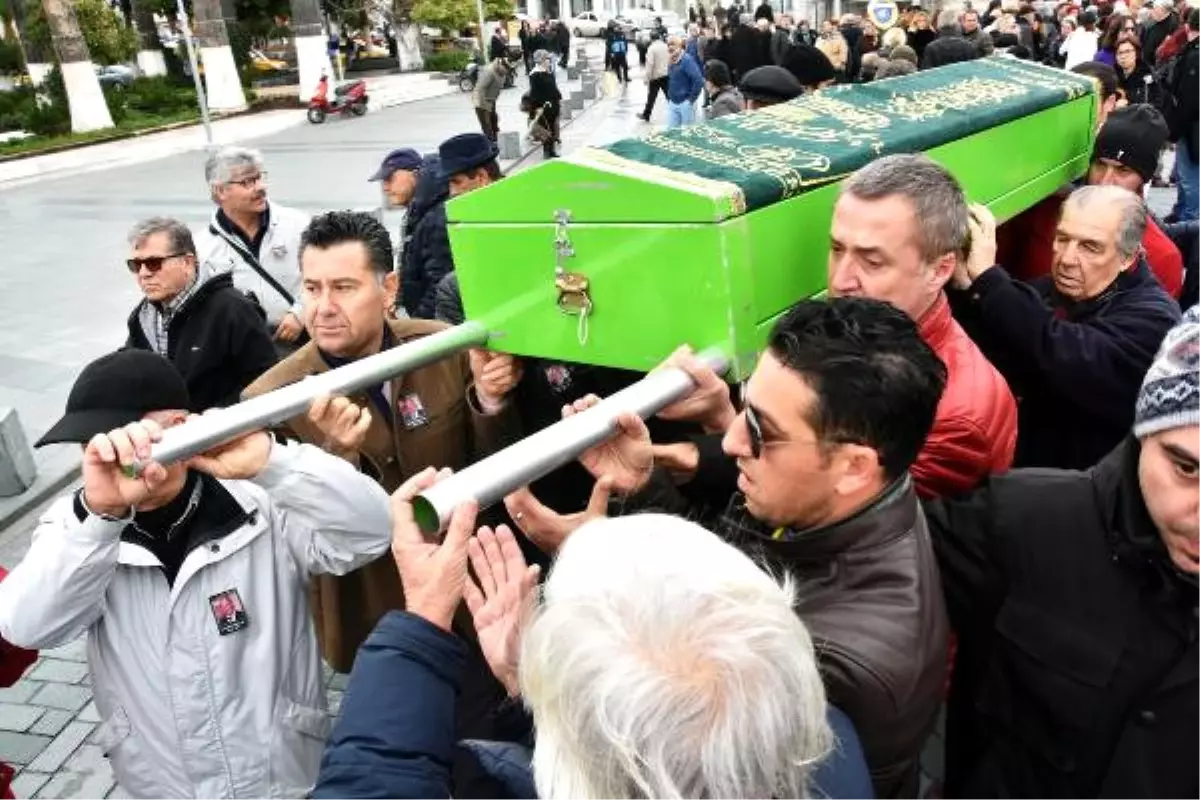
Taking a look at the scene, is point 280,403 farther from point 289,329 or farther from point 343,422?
point 289,329

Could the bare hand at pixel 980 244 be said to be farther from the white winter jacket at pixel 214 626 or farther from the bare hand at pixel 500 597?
the white winter jacket at pixel 214 626

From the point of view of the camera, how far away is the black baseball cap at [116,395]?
200cm

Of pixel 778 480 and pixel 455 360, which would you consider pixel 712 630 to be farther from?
pixel 455 360

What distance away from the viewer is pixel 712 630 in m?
1.03

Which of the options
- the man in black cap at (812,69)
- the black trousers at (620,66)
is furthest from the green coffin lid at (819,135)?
the black trousers at (620,66)

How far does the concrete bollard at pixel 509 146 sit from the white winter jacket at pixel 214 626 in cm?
1201

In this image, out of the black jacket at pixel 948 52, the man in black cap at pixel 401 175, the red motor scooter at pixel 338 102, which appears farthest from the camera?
the red motor scooter at pixel 338 102

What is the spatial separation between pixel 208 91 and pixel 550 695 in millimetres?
28332

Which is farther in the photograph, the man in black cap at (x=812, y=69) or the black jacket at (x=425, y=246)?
the man in black cap at (x=812, y=69)

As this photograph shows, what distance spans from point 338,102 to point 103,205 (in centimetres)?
1085

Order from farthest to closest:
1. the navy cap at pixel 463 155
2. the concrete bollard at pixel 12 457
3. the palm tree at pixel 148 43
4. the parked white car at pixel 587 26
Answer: the parked white car at pixel 587 26, the palm tree at pixel 148 43, the concrete bollard at pixel 12 457, the navy cap at pixel 463 155

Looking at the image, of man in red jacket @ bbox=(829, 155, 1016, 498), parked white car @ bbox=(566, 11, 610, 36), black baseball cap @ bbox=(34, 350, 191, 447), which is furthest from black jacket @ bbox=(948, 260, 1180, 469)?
parked white car @ bbox=(566, 11, 610, 36)

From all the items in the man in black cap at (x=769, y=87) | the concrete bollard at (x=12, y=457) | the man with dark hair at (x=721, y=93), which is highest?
the man in black cap at (x=769, y=87)

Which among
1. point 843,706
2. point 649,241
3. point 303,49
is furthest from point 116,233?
point 303,49
